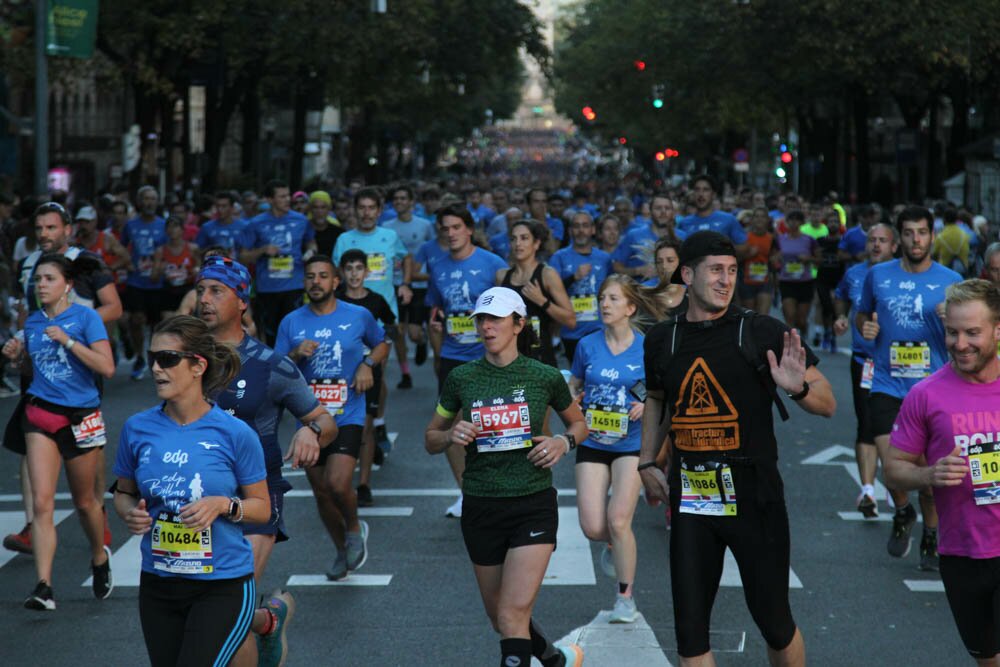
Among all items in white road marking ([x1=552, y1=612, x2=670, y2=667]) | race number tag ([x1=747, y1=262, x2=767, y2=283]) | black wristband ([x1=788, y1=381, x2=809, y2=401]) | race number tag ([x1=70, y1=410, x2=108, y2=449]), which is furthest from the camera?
race number tag ([x1=747, y1=262, x2=767, y2=283])

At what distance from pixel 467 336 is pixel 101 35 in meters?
23.1

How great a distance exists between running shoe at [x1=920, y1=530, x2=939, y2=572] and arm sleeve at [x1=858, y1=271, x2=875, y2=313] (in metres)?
1.28

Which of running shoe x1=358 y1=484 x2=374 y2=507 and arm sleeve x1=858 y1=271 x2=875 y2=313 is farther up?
arm sleeve x1=858 y1=271 x2=875 y2=313

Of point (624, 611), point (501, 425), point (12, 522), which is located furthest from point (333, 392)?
point (12, 522)

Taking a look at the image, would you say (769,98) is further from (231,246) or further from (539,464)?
(539,464)

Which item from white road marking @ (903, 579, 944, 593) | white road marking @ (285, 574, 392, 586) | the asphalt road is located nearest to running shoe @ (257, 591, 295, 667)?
the asphalt road

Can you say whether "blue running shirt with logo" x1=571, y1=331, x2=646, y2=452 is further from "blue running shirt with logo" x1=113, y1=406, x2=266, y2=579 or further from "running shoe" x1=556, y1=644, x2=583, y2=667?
"blue running shirt with logo" x1=113, y1=406, x2=266, y2=579

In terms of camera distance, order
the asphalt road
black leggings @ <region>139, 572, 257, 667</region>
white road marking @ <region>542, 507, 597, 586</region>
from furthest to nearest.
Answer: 1. white road marking @ <region>542, 507, 597, 586</region>
2. the asphalt road
3. black leggings @ <region>139, 572, 257, 667</region>

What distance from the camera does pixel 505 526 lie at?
22.7 ft

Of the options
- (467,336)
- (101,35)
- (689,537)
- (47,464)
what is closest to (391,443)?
(467,336)

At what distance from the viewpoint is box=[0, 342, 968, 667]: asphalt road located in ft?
26.2

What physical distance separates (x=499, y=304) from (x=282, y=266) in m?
10.4

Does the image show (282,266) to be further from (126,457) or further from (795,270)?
(126,457)

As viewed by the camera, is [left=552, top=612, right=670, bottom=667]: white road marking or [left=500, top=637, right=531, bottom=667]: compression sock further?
[left=552, top=612, right=670, bottom=667]: white road marking
